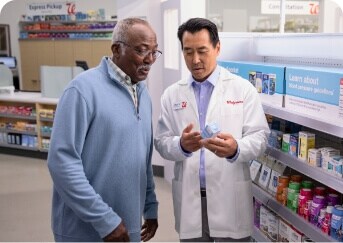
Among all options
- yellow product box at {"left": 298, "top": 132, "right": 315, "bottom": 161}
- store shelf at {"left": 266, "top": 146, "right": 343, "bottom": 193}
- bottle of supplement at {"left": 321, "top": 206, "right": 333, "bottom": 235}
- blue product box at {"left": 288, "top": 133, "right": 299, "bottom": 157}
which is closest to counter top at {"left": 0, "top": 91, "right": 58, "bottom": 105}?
store shelf at {"left": 266, "top": 146, "right": 343, "bottom": 193}

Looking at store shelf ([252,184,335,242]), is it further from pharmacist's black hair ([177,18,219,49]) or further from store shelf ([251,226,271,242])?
pharmacist's black hair ([177,18,219,49])

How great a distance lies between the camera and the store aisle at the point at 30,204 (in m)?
4.20

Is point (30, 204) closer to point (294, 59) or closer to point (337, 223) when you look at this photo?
point (294, 59)

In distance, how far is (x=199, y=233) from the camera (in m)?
2.29

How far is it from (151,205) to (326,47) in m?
1.48

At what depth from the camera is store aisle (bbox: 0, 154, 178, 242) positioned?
13.8 ft

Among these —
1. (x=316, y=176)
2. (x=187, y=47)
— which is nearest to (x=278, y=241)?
(x=316, y=176)

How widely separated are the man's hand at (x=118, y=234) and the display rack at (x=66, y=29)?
949cm

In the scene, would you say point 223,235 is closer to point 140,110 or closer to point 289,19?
point 140,110

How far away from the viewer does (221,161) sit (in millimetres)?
2227

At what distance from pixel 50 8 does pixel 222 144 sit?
9.69 metres

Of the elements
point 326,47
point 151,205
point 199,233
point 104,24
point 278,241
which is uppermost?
point 104,24

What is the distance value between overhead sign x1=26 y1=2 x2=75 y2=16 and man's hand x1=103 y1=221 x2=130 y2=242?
940cm

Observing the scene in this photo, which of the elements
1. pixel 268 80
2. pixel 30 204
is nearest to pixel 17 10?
pixel 30 204
